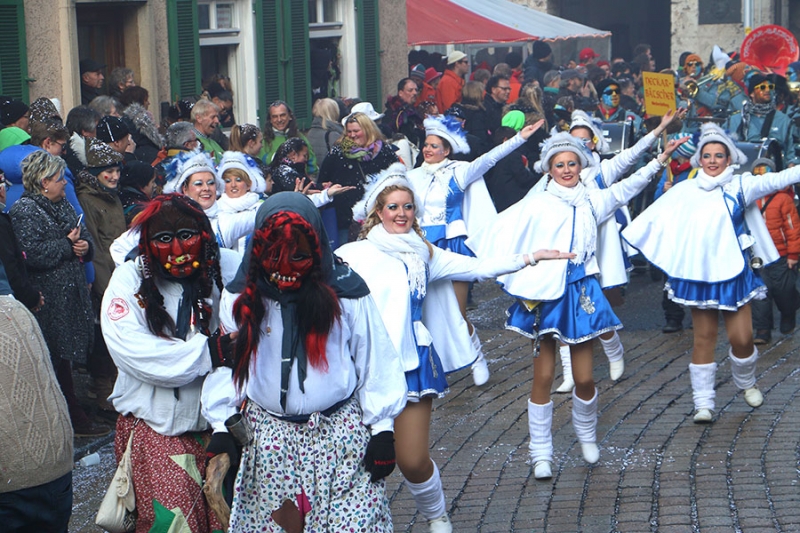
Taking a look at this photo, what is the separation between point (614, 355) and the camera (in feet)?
29.9

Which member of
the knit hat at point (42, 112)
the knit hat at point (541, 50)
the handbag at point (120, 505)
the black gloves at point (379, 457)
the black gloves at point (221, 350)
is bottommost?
the handbag at point (120, 505)

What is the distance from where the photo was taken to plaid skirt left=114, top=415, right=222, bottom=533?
15.3 ft

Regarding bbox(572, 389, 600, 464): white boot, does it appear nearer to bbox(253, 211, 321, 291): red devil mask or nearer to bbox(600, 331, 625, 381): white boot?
bbox(600, 331, 625, 381): white boot

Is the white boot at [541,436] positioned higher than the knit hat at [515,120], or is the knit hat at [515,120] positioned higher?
the knit hat at [515,120]

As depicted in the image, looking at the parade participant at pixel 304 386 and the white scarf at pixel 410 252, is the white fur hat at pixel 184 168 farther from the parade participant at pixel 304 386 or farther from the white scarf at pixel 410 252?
the parade participant at pixel 304 386

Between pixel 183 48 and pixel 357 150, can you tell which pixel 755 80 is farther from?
pixel 183 48

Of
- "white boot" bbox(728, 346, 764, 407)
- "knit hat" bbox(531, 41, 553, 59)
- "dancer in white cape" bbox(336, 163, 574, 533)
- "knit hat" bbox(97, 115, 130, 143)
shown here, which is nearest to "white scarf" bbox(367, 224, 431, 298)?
"dancer in white cape" bbox(336, 163, 574, 533)

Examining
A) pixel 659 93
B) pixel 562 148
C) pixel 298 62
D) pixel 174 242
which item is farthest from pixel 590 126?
pixel 298 62

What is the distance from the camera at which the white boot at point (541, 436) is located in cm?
689

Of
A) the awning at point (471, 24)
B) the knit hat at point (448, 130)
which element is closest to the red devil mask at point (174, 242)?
the knit hat at point (448, 130)

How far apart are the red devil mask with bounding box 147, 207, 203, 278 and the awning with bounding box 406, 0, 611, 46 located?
14.5 m

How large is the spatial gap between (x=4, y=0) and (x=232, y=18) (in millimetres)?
3761

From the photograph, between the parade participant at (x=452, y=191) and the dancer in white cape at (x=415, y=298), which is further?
the parade participant at (x=452, y=191)

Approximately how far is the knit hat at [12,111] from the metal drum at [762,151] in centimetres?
701
